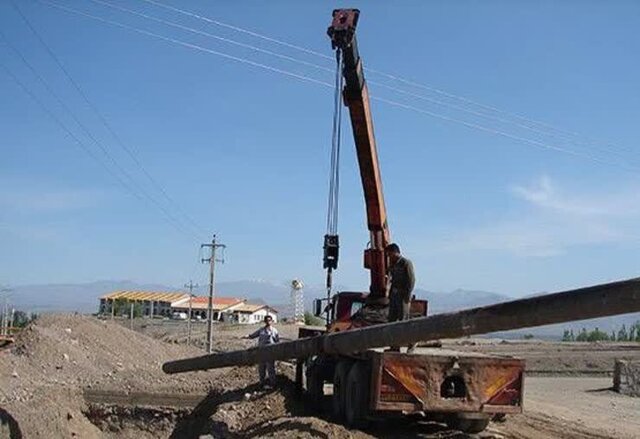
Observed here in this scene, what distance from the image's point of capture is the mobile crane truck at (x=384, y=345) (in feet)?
25.2

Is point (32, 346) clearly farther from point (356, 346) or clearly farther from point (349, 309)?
point (356, 346)

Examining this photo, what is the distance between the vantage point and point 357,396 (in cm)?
1295

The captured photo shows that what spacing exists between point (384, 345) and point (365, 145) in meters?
6.61

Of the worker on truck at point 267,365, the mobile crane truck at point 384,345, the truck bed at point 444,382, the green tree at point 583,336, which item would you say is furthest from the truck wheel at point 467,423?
the green tree at point 583,336

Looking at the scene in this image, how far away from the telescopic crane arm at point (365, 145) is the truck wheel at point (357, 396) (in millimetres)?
2918

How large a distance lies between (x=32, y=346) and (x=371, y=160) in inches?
530

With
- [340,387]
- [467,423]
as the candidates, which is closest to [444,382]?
[467,423]

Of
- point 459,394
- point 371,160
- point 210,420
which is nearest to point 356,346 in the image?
point 459,394

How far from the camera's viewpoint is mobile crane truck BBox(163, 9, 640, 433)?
770 centimetres

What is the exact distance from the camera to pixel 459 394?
12406 millimetres

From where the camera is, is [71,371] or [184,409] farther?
[71,371]

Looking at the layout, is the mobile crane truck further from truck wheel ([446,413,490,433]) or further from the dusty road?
the dusty road

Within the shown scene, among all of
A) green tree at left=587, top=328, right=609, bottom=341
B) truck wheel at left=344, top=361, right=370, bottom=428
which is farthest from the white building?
truck wheel at left=344, top=361, right=370, bottom=428

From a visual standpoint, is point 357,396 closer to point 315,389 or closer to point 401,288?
point 401,288
